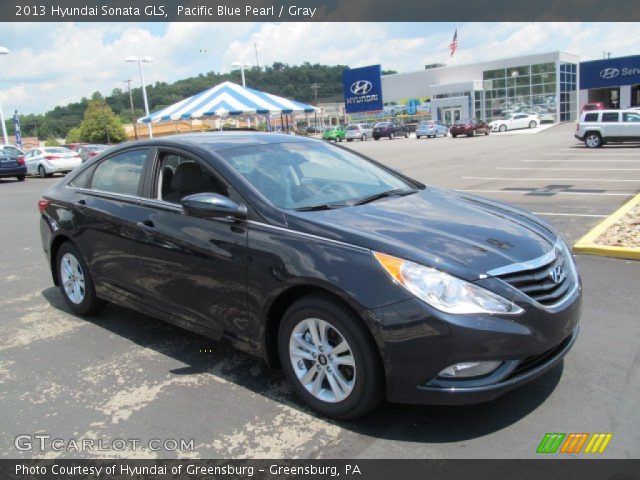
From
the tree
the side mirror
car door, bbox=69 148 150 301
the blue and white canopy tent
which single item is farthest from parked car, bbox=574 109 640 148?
the tree

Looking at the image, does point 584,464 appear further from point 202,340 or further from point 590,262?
point 590,262

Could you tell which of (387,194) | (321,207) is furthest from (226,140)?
(387,194)

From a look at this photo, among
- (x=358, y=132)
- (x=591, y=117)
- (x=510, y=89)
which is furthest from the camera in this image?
(x=510, y=89)

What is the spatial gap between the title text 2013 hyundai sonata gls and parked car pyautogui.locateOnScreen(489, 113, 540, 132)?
47.5m

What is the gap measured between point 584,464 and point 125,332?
3.58 metres

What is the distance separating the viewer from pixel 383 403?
338 centimetres

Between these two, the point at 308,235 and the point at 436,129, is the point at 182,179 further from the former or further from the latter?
the point at 436,129

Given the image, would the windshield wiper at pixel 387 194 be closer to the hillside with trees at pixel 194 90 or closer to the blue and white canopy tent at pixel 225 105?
the blue and white canopy tent at pixel 225 105

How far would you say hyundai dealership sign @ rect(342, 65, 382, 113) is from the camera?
60.9 m

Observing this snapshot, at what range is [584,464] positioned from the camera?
273 cm

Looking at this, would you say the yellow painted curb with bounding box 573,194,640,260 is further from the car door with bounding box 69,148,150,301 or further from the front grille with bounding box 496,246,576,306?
the car door with bounding box 69,148,150,301

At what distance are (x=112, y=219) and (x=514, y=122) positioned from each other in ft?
162

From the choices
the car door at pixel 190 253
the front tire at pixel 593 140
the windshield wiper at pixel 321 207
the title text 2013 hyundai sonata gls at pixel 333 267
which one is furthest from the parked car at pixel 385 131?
the windshield wiper at pixel 321 207

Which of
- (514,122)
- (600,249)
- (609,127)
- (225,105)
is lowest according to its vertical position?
(600,249)
